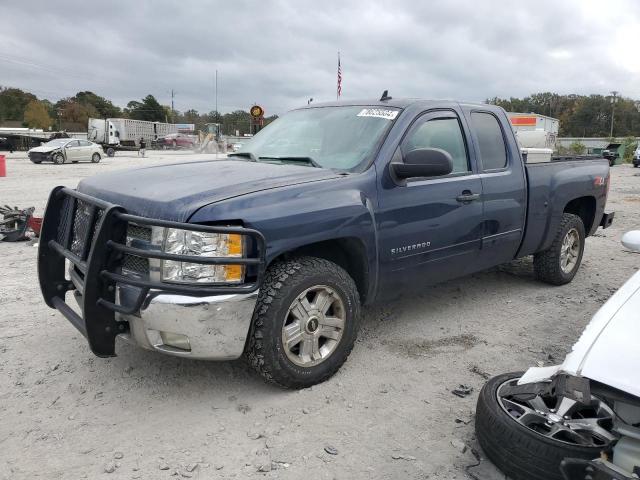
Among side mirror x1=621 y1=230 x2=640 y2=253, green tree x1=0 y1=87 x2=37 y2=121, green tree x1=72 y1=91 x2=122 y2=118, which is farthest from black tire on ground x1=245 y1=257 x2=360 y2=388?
green tree x1=72 y1=91 x2=122 y2=118

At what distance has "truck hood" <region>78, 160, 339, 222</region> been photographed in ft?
9.45

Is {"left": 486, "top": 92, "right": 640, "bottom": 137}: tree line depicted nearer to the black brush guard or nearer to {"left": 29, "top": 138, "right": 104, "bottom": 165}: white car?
{"left": 29, "top": 138, "right": 104, "bottom": 165}: white car

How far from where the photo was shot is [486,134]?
4652mm

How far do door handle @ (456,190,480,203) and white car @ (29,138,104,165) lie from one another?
26.6 metres

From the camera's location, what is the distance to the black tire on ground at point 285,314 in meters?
2.99

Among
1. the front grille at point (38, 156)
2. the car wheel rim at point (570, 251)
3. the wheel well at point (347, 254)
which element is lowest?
the car wheel rim at point (570, 251)

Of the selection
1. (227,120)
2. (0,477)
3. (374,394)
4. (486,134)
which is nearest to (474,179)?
(486,134)

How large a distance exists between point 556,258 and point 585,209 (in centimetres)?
98

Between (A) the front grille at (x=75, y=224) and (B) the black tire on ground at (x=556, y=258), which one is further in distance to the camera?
(B) the black tire on ground at (x=556, y=258)

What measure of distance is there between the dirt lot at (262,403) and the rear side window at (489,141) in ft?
4.52

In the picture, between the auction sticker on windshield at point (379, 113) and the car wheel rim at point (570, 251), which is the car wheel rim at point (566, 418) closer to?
the auction sticker on windshield at point (379, 113)

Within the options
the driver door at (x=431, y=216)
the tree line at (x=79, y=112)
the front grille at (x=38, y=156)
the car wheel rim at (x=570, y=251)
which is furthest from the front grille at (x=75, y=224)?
the tree line at (x=79, y=112)

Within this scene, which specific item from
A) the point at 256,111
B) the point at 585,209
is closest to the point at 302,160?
the point at 585,209

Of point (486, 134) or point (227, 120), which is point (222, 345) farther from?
point (227, 120)
